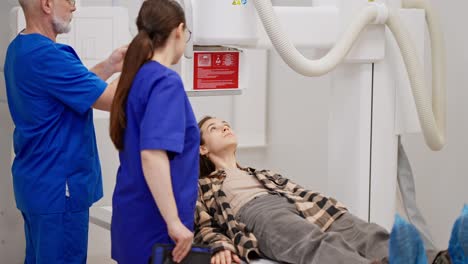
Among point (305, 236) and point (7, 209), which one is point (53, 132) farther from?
point (7, 209)

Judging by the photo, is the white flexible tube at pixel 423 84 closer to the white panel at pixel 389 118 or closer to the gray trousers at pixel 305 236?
the white panel at pixel 389 118

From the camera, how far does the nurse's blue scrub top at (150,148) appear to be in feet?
6.49

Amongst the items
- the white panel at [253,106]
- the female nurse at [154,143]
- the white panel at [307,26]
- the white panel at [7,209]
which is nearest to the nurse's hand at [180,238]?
the female nurse at [154,143]

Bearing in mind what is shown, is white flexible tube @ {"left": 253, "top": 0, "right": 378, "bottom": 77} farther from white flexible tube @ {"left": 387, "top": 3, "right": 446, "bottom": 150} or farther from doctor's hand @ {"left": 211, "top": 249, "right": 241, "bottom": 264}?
doctor's hand @ {"left": 211, "top": 249, "right": 241, "bottom": 264}

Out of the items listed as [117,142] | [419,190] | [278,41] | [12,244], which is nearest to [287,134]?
[419,190]

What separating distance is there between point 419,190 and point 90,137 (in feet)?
6.07

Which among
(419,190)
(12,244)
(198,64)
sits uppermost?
(198,64)

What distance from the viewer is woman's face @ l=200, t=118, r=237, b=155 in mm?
2719

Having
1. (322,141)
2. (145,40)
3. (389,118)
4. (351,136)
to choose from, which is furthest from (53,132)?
(322,141)

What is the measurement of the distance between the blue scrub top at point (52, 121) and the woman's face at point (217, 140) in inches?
17.8

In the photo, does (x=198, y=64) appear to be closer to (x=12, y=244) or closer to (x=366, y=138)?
(x=366, y=138)

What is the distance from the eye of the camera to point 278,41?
7.85 ft

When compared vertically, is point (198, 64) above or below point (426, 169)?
above

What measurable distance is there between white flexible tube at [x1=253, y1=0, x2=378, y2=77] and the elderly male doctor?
0.51m
